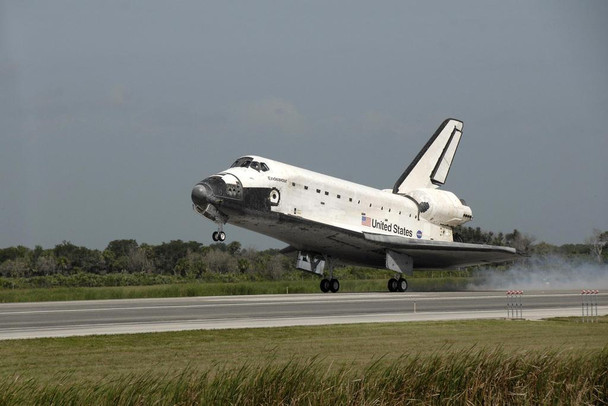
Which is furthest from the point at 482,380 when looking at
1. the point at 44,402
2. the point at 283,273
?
the point at 283,273

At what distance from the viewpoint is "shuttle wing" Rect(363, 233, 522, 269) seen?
34.3 metres

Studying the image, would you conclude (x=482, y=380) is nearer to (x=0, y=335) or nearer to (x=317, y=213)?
(x=0, y=335)

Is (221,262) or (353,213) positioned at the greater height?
(353,213)

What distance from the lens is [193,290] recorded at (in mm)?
34562

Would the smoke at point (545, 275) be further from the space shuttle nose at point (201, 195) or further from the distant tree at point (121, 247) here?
the distant tree at point (121, 247)

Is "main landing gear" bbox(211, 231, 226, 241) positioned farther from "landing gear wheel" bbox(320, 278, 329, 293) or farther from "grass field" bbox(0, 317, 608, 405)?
"grass field" bbox(0, 317, 608, 405)

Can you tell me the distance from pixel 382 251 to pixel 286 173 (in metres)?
5.96

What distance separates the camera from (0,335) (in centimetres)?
1619

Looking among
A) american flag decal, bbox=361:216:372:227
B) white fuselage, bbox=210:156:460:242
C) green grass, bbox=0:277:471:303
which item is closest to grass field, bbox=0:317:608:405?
white fuselage, bbox=210:156:460:242

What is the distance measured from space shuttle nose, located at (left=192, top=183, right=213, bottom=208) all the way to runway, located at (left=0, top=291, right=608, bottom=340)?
3.62 meters

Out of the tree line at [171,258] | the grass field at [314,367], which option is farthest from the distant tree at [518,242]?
the grass field at [314,367]

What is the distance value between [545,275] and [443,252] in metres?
8.02

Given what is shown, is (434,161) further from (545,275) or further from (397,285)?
(545,275)

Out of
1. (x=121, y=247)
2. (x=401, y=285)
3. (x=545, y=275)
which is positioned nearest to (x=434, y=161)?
(x=401, y=285)
